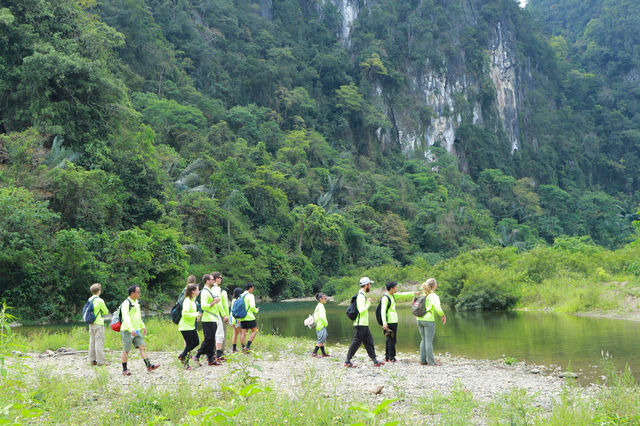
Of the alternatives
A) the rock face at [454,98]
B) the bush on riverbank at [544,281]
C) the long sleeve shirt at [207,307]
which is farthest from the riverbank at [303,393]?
the rock face at [454,98]

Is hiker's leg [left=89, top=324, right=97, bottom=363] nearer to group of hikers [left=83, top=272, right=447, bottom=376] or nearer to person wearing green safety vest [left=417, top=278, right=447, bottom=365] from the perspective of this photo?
group of hikers [left=83, top=272, right=447, bottom=376]

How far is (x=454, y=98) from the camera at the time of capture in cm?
9331

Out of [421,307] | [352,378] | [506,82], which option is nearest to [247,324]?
[352,378]

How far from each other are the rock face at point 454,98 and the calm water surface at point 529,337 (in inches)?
2444

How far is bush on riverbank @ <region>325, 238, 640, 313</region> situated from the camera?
23328 mm

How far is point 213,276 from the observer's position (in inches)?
410

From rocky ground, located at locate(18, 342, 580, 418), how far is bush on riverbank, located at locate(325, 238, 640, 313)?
1369cm

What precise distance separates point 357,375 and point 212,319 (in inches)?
106

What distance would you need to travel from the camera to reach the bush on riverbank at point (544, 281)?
918 inches

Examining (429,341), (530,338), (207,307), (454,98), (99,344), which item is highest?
(454,98)

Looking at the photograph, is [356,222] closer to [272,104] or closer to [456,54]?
[272,104]

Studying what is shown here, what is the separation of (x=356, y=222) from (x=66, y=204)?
34.4m

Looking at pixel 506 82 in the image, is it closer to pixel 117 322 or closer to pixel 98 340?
pixel 98 340

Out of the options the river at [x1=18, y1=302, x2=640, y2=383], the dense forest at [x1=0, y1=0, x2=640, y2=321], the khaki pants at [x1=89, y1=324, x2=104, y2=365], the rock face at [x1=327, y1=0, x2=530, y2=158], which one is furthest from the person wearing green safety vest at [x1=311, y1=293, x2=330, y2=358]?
the rock face at [x1=327, y1=0, x2=530, y2=158]
